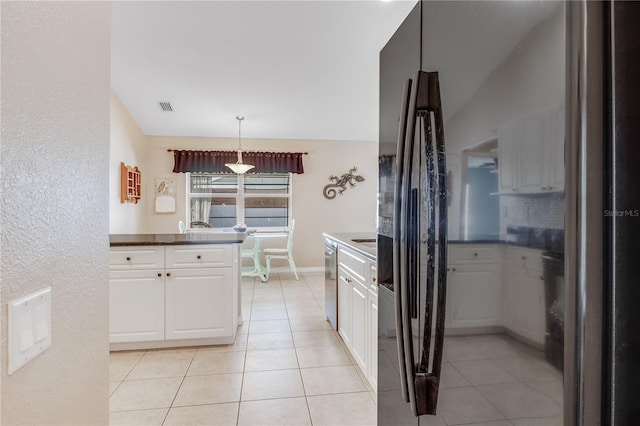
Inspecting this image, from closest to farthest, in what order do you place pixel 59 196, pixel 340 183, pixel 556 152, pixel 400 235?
1. pixel 556 152
2. pixel 59 196
3. pixel 400 235
4. pixel 340 183

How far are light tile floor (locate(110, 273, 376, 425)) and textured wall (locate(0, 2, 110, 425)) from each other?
129 cm

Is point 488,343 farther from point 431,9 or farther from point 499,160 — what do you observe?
point 431,9

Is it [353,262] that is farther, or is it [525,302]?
[353,262]

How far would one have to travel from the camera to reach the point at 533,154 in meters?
0.58

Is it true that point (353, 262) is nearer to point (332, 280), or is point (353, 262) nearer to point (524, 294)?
point (332, 280)

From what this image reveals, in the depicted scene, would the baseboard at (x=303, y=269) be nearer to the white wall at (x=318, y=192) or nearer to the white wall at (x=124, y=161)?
the white wall at (x=318, y=192)

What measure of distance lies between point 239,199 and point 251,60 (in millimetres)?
2882

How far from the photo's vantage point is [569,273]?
522 mm

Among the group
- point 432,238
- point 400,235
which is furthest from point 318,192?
point 432,238

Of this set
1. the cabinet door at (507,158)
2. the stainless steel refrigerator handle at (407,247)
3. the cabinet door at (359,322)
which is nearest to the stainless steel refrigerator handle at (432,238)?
the stainless steel refrigerator handle at (407,247)

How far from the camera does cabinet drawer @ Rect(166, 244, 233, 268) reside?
2770 millimetres

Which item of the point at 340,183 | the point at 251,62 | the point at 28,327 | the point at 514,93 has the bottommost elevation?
the point at 28,327

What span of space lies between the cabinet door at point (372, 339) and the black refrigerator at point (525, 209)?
1.01m

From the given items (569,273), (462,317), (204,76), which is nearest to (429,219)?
(462,317)
